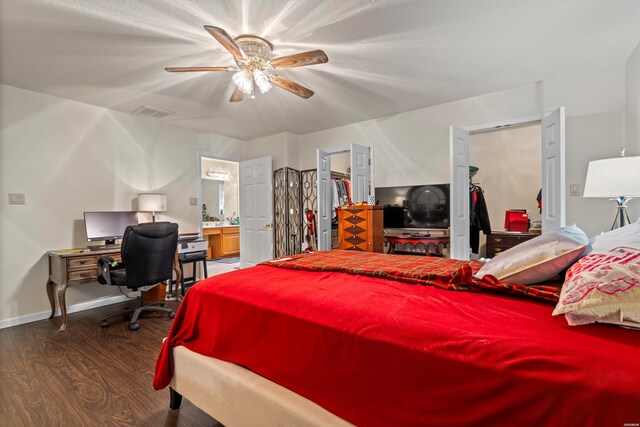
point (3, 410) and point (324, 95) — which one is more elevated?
point (324, 95)

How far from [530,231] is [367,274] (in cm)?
374

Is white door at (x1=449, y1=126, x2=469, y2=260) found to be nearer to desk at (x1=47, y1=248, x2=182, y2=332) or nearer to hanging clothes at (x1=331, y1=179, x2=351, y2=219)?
hanging clothes at (x1=331, y1=179, x2=351, y2=219)

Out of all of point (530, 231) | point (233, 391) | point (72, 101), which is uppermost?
point (72, 101)

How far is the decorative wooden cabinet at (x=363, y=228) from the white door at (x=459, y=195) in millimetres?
873

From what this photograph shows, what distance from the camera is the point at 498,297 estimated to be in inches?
47.1

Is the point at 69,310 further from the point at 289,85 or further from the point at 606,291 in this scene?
the point at 606,291

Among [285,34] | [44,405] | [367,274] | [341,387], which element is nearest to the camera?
[341,387]

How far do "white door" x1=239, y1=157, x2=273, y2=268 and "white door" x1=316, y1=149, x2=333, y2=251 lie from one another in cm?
103

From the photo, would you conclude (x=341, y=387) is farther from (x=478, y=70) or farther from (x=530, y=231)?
(x=530, y=231)

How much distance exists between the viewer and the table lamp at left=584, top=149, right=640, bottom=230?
1.96 m

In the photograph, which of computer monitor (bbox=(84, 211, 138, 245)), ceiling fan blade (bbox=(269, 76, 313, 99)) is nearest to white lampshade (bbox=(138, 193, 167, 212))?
computer monitor (bbox=(84, 211, 138, 245))

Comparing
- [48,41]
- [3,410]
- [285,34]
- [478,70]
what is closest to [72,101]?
[48,41]

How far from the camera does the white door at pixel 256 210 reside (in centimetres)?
500

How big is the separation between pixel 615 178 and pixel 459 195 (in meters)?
1.61
